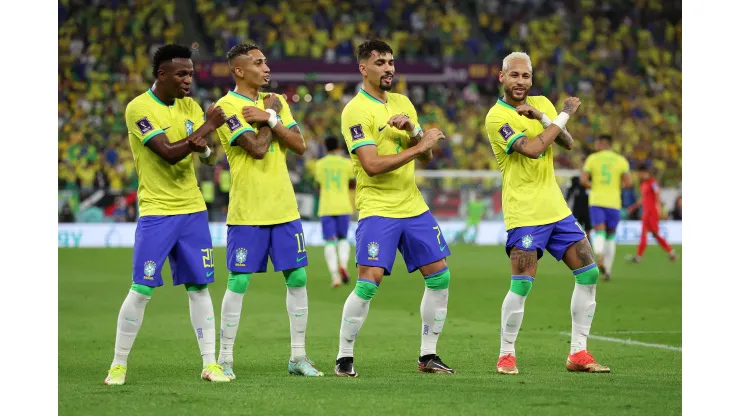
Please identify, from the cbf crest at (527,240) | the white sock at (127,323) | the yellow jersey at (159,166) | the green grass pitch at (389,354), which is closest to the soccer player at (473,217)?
the green grass pitch at (389,354)

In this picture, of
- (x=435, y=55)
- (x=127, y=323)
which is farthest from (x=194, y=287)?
(x=435, y=55)

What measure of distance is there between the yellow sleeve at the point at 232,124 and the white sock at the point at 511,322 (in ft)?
7.07

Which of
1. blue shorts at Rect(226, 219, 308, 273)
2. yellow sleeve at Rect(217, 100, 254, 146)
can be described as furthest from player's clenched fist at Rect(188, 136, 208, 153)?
blue shorts at Rect(226, 219, 308, 273)

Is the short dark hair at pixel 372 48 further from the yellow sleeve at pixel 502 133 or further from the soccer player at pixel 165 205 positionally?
the soccer player at pixel 165 205

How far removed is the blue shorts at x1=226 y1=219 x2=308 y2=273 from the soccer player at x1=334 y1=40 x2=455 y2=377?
0.44 m

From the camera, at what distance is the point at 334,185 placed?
52.2ft

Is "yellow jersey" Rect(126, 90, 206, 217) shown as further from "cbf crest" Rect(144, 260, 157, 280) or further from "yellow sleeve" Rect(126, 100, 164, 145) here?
"cbf crest" Rect(144, 260, 157, 280)

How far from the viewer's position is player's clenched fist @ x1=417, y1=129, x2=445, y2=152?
6.91 m

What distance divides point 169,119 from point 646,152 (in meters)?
27.3

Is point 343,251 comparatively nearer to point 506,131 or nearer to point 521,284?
point 521,284

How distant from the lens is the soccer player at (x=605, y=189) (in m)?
16.2

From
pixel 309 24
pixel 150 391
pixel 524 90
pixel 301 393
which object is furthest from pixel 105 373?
pixel 309 24

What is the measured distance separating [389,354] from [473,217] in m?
17.8
